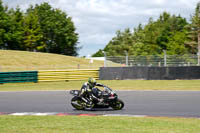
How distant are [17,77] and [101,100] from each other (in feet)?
51.7

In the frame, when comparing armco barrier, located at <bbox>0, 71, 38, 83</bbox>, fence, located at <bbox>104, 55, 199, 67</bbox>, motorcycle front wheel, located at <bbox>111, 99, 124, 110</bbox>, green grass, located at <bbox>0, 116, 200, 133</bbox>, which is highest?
fence, located at <bbox>104, 55, 199, 67</bbox>

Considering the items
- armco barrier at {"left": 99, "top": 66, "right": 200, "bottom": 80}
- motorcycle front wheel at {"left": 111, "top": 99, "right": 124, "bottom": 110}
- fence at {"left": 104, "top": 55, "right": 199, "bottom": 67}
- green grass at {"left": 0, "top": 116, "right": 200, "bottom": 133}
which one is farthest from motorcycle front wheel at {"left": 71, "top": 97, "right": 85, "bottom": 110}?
armco barrier at {"left": 99, "top": 66, "right": 200, "bottom": 80}

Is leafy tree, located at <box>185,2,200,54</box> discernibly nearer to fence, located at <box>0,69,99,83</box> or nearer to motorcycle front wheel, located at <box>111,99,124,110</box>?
fence, located at <box>0,69,99,83</box>

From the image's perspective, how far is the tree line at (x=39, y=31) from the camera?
246 feet

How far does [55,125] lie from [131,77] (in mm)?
17525

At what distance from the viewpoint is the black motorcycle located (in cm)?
1148

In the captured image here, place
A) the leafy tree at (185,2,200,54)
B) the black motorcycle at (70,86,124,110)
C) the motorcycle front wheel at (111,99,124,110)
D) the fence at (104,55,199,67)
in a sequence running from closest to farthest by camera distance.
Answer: the black motorcycle at (70,86,124,110), the motorcycle front wheel at (111,99,124,110), the fence at (104,55,199,67), the leafy tree at (185,2,200,54)

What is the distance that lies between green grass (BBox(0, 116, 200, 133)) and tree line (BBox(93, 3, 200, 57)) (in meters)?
52.8

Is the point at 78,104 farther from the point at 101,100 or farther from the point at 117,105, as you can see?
the point at 117,105

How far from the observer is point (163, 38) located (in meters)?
88.2

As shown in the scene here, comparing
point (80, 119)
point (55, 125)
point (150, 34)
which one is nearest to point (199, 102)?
point (80, 119)

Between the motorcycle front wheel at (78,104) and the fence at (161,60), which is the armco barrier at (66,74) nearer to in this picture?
the fence at (161,60)

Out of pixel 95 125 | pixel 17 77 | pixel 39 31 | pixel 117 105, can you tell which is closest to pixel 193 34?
pixel 39 31

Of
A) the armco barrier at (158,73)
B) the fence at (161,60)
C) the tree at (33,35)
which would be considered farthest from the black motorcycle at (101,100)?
the tree at (33,35)
